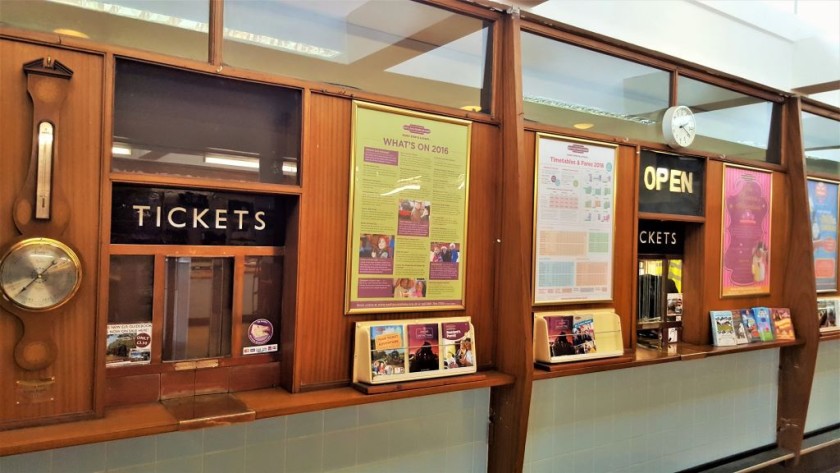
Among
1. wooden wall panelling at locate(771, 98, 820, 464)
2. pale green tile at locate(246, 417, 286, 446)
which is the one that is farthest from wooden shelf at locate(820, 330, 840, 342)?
pale green tile at locate(246, 417, 286, 446)

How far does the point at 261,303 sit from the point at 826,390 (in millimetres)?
4692

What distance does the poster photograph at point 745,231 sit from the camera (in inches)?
149

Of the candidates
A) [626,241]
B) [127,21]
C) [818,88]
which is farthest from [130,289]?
[818,88]

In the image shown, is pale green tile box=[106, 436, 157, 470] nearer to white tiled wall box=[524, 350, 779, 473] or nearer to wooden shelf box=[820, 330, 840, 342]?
white tiled wall box=[524, 350, 779, 473]

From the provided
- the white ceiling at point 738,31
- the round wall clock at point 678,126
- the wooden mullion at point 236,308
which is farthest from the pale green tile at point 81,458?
the round wall clock at point 678,126

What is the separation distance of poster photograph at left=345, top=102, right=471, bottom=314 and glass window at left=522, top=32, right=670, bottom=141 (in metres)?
0.61

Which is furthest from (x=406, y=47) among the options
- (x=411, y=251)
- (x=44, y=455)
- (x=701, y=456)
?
(x=701, y=456)

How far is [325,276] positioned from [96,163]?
0.93 m

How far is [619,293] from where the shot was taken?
3256 mm

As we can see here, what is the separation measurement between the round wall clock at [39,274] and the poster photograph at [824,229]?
4.78 metres

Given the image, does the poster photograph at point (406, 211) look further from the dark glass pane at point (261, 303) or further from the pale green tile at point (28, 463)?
the pale green tile at point (28, 463)

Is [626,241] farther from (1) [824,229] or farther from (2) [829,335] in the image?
(1) [824,229]

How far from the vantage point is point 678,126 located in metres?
3.42

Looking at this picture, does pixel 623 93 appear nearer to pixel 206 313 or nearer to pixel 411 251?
pixel 411 251
